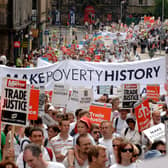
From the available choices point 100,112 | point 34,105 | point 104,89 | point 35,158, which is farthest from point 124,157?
point 104,89

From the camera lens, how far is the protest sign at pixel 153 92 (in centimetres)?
1677

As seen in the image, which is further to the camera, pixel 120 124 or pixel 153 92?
pixel 153 92

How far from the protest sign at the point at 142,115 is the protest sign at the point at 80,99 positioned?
2800 mm

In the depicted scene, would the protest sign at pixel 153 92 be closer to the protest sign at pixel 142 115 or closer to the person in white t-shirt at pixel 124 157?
the protest sign at pixel 142 115

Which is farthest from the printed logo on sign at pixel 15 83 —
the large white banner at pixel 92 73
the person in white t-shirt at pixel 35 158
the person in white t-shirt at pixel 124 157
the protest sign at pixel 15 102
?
the large white banner at pixel 92 73

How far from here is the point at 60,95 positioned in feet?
53.1

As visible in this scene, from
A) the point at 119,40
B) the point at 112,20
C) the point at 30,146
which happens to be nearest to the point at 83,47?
the point at 119,40

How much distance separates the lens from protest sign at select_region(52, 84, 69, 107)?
1604 centimetres

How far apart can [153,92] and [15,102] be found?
Answer: 18.9 feet

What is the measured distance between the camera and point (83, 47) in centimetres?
5475

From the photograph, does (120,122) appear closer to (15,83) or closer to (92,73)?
(15,83)

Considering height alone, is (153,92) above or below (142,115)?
above

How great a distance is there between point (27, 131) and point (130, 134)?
1.77 meters

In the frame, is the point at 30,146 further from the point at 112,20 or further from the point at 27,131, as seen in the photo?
the point at 112,20
